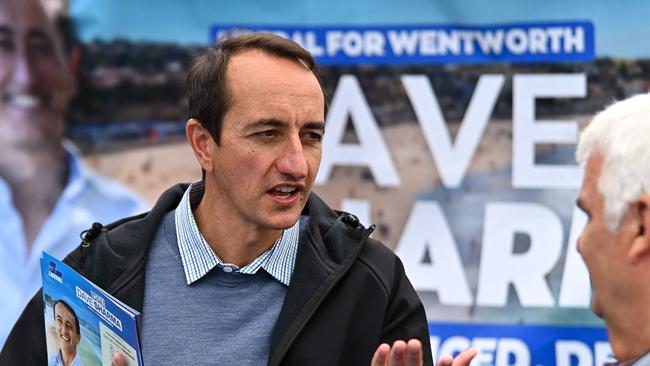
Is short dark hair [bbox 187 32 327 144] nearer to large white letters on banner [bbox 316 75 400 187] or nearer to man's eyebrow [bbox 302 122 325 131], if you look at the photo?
man's eyebrow [bbox 302 122 325 131]

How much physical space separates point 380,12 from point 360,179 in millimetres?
647

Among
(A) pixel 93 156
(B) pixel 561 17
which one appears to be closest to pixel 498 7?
(B) pixel 561 17

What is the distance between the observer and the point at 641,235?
4.97 ft

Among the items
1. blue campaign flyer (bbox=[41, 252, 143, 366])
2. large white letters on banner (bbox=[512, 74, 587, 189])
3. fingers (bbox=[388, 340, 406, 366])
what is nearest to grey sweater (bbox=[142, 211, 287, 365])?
blue campaign flyer (bbox=[41, 252, 143, 366])

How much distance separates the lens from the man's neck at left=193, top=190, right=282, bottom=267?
2.35m

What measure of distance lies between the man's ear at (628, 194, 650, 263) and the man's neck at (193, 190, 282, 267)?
39.9 inches

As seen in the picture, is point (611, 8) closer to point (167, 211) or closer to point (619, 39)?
point (619, 39)

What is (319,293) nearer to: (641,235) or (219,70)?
(219,70)

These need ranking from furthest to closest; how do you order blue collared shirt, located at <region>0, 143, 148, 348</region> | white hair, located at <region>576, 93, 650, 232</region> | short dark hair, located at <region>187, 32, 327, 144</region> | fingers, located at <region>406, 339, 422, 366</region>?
blue collared shirt, located at <region>0, 143, 148, 348</region> < short dark hair, located at <region>187, 32, 327, 144</region> < fingers, located at <region>406, 339, 422, 366</region> < white hair, located at <region>576, 93, 650, 232</region>

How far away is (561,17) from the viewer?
389 centimetres

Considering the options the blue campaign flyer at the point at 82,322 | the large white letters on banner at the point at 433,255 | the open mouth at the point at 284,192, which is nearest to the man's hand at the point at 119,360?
the blue campaign flyer at the point at 82,322

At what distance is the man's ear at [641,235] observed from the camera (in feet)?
4.88

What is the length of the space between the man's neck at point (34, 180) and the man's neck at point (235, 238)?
2.07 metres

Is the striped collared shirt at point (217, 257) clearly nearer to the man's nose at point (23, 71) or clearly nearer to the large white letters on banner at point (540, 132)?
the large white letters on banner at point (540, 132)
